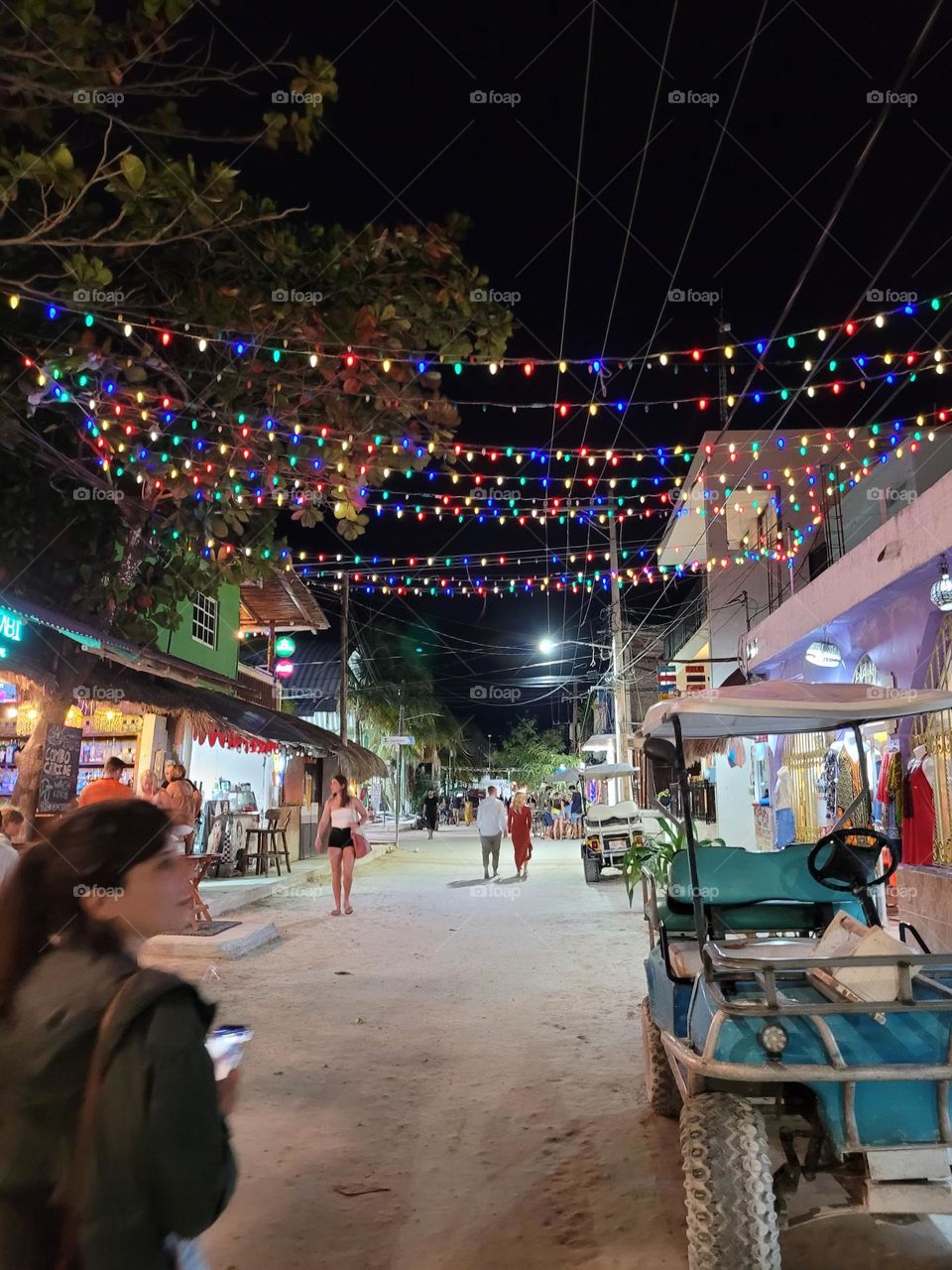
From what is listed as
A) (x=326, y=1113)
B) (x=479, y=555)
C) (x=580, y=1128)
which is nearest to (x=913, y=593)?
(x=580, y=1128)

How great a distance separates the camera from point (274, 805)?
21.6 meters

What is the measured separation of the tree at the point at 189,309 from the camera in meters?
6.08

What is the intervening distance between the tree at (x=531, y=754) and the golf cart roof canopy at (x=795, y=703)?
47112 mm

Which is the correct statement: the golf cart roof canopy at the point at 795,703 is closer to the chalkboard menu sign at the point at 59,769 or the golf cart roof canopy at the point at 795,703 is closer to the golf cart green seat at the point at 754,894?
the golf cart green seat at the point at 754,894

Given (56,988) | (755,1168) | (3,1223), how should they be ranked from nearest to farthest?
(3,1223)
(56,988)
(755,1168)

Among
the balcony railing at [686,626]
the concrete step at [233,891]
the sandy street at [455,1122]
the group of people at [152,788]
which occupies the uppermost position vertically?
the balcony railing at [686,626]

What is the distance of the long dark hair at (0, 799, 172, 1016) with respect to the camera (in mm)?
1524

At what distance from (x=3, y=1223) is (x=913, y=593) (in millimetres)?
10771

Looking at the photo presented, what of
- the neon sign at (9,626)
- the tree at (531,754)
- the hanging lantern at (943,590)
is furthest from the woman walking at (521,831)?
the tree at (531,754)

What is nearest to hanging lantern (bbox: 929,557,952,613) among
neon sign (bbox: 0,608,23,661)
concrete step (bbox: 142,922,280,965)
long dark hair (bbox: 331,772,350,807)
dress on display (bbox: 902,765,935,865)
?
dress on display (bbox: 902,765,935,865)

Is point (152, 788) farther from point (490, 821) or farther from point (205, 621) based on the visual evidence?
point (490, 821)

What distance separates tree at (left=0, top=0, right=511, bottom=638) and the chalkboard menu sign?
2.80m

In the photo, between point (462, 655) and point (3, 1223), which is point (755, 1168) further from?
point (462, 655)

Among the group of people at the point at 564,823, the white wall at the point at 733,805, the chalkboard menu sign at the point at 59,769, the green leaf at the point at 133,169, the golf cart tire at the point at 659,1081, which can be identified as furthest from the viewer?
the group of people at the point at 564,823
